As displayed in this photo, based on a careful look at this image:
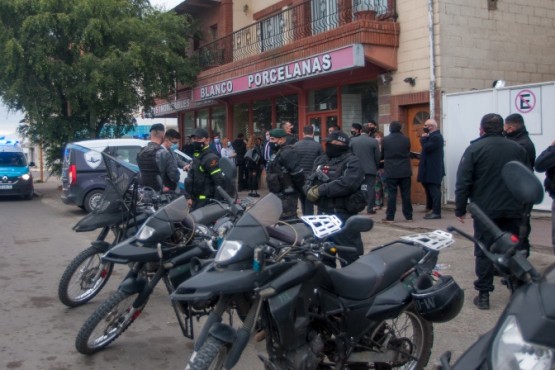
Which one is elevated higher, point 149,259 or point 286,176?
point 286,176

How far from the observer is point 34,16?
17.2m

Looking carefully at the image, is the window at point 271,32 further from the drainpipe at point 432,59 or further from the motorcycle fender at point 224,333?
the motorcycle fender at point 224,333

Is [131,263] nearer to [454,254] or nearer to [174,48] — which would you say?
[454,254]

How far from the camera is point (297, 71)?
13.9 meters

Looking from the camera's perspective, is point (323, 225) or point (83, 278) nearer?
point (323, 225)

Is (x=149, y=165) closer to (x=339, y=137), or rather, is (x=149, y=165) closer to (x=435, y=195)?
(x=339, y=137)

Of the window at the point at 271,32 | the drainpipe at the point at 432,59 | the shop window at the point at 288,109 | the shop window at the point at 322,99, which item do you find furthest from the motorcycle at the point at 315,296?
the window at the point at 271,32

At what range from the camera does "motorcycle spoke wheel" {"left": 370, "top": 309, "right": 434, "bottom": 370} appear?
3.90 m

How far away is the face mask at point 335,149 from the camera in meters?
6.07

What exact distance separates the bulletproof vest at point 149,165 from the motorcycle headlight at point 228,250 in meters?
4.24

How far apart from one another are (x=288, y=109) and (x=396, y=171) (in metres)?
6.68

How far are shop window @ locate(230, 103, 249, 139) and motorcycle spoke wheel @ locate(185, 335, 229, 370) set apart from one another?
16.4 m

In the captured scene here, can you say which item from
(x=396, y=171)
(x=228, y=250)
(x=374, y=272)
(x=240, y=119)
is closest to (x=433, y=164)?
(x=396, y=171)

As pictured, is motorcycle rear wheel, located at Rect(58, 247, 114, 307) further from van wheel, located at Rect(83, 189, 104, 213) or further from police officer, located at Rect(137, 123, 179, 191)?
van wheel, located at Rect(83, 189, 104, 213)
